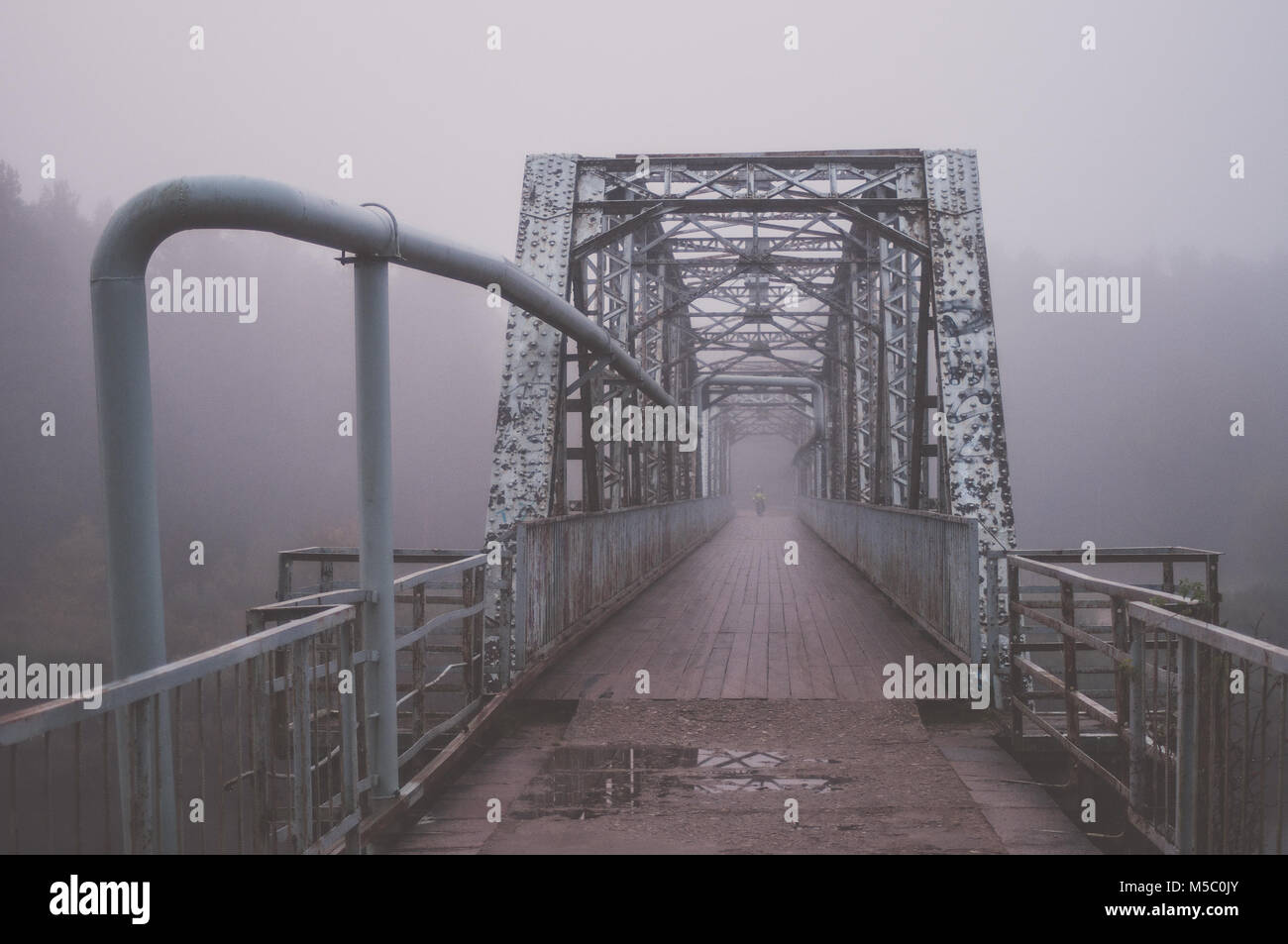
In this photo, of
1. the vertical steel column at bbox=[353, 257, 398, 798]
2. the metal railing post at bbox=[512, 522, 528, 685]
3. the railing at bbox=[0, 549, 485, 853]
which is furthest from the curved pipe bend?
the metal railing post at bbox=[512, 522, 528, 685]

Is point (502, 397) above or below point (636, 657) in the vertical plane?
above

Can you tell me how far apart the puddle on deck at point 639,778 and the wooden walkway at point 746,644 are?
1.25 metres

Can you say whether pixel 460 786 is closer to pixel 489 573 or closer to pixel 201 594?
pixel 489 573

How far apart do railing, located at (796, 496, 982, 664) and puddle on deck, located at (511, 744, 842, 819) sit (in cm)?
215

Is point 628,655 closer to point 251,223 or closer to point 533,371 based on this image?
point 533,371

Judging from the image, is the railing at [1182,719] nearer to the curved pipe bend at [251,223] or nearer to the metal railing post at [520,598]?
the metal railing post at [520,598]

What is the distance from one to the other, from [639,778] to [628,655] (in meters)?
3.41

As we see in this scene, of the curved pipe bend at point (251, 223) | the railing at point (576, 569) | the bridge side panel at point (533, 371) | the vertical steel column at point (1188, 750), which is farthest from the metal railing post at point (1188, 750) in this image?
the bridge side panel at point (533, 371)

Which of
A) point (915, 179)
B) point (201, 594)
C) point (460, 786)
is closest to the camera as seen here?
point (460, 786)

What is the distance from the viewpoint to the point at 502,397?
9.21 meters

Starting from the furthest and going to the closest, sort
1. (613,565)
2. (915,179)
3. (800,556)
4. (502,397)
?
(800,556), (613,565), (915,179), (502,397)

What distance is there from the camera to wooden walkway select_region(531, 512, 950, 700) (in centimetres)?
755
